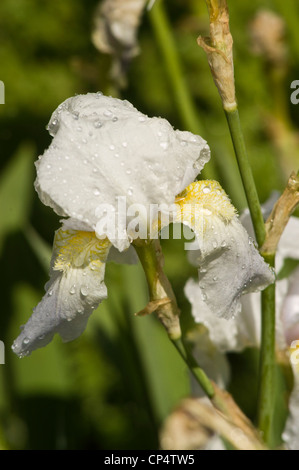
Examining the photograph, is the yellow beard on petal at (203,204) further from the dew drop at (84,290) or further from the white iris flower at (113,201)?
the dew drop at (84,290)

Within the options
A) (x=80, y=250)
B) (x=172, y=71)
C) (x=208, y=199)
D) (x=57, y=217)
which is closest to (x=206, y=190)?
(x=208, y=199)

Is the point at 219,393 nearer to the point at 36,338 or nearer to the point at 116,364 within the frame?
the point at 36,338

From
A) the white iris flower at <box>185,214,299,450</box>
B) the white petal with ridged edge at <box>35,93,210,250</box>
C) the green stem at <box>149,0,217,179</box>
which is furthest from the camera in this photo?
the green stem at <box>149,0,217,179</box>

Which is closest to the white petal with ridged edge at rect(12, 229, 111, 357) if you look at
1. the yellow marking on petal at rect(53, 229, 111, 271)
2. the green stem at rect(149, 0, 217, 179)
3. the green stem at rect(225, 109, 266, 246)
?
the yellow marking on petal at rect(53, 229, 111, 271)

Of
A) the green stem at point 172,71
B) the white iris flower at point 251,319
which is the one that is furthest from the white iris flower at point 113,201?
the green stem at point 172,71

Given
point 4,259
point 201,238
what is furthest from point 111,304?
point 201,238

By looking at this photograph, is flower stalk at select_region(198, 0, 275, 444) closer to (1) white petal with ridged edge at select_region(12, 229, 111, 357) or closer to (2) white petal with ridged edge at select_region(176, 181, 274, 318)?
(2) white petal with ridged edge at select_region(176, 181, 274, 318)
